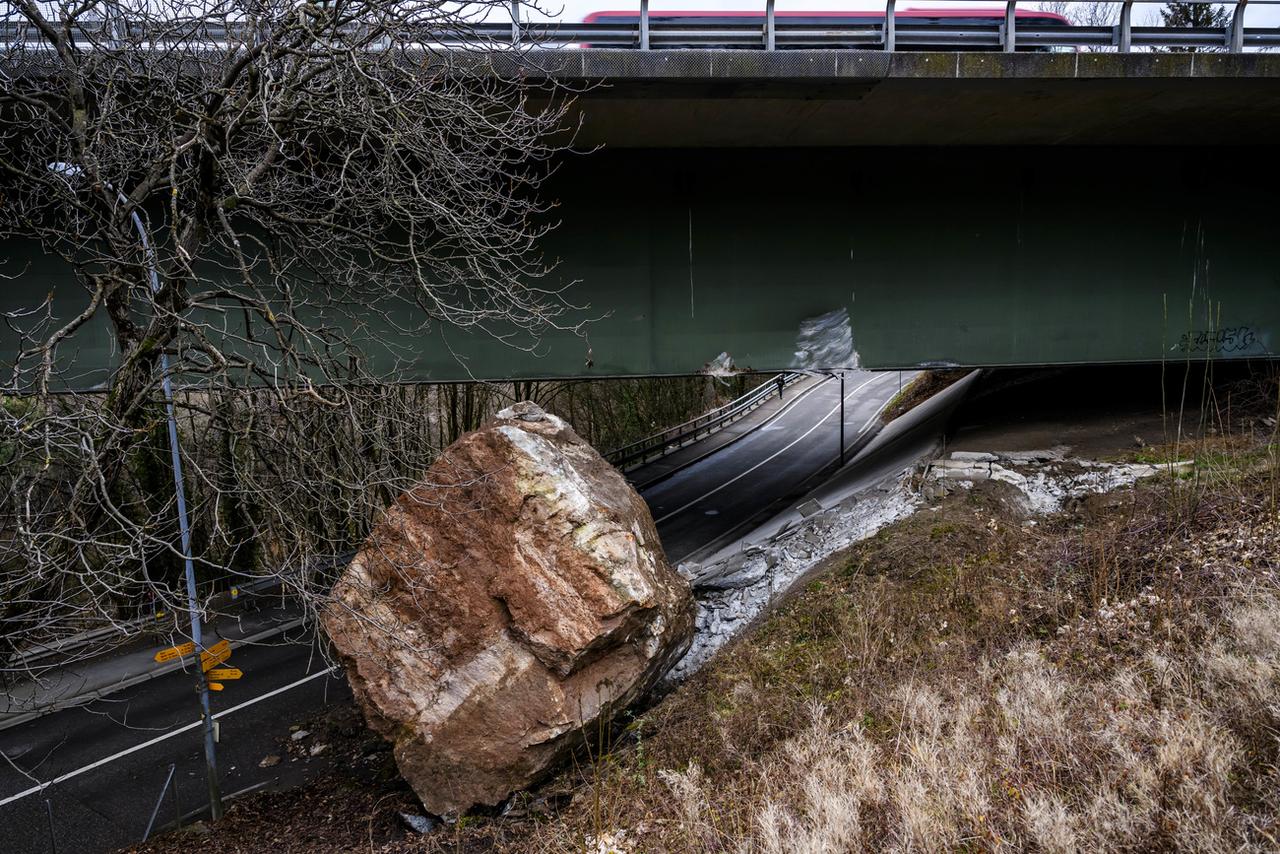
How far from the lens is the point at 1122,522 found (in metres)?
7.54

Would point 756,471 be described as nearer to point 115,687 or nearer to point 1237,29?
point 1237,29

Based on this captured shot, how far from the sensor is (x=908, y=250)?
35.0ft

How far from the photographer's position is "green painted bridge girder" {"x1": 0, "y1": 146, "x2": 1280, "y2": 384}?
34.2 ft

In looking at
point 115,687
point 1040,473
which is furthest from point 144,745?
point 1040,473

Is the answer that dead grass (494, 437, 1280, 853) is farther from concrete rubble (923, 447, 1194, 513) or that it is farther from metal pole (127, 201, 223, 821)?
metal pole (127, 201, 223, 821)

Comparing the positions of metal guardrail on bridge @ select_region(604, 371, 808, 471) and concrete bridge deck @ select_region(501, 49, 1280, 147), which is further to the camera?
metal guardrail on bridge @ select_region(604, 371, 808, 471)

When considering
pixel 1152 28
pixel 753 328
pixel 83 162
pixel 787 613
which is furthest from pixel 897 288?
pixel 83 162

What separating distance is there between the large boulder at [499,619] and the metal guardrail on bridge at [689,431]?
1452 cm

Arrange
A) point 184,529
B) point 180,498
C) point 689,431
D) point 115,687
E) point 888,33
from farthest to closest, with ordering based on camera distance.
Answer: point 689,431
point 115,687
point 888,33
point 180,498
point 184,529

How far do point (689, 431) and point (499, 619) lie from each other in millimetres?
Answer: 18450

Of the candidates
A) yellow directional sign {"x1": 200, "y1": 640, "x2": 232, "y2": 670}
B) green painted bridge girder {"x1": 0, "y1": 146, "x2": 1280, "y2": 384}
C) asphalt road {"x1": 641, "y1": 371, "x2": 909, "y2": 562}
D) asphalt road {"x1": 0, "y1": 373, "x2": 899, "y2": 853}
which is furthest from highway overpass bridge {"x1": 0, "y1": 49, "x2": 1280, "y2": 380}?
asphalt road {"x1": 641, "y1": 371, "x2": 909, "y2": 562}

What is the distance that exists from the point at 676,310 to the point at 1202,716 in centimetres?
763

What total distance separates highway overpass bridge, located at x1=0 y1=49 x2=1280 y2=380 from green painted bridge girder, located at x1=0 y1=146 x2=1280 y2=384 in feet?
0.09

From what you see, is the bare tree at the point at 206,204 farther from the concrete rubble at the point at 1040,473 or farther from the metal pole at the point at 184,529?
the concrete rubble at the point at 1040,473
